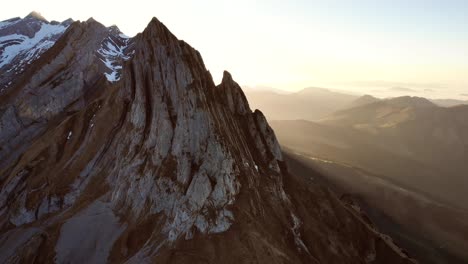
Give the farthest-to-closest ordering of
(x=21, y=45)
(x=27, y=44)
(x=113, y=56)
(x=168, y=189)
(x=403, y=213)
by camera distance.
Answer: (x=27, y=44), (x=21, y=45), (x=403, y=213), (x=113, y=56), (x=168, y=189)

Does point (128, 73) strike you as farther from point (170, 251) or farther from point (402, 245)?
point (402, 245)

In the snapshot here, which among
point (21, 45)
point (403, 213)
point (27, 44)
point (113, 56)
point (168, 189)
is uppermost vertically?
point (27, 44)

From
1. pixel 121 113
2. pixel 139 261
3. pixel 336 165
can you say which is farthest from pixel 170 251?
pixel 336 165

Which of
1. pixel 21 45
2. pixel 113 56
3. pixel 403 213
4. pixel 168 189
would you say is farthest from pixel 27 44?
pixel 403 213

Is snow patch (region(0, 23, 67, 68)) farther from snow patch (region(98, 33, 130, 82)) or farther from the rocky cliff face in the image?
the rocky cliff face

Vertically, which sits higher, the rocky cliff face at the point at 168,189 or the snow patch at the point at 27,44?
the snow patch at the point at 27,44

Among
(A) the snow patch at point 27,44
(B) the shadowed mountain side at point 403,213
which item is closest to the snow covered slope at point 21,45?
(A) the snow patch at point 27,44

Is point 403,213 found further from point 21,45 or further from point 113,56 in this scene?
point 21,45

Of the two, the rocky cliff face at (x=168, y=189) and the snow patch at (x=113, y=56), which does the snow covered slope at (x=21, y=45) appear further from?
the rocky cliff face at (x=168, y=189)
